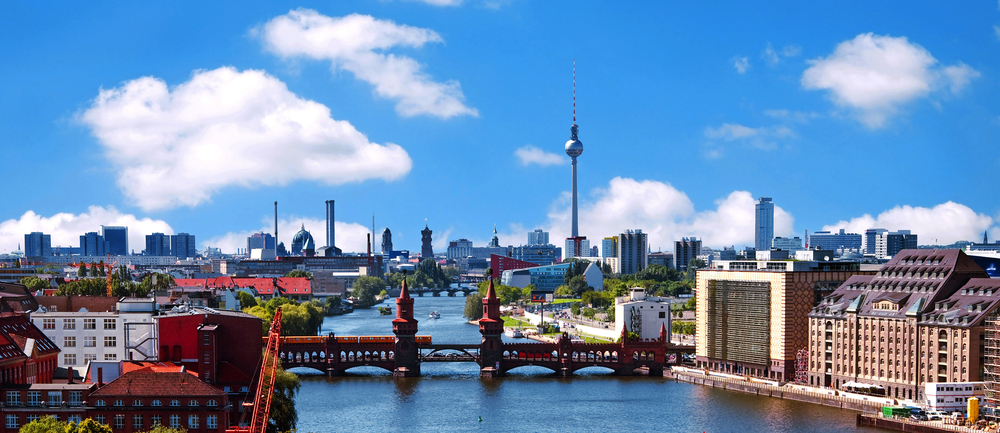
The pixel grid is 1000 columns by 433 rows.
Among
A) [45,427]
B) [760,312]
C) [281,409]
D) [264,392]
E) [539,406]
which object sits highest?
[760,312]

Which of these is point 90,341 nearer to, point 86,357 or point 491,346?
point 86,357

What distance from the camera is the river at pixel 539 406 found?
92812 millimetres

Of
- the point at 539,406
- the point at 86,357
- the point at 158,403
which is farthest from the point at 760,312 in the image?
the point at 158,403

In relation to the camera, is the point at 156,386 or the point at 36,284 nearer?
the point at 156,386

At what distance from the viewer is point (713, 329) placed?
126188 millimetres

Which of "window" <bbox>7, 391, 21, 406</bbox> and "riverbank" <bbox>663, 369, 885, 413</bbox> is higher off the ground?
"window" <bbox>7, 391, 21, 406</bbox>

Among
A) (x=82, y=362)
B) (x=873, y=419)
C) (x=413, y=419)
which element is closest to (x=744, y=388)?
(x=873, y=419)

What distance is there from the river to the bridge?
1571 mm

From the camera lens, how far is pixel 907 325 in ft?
332

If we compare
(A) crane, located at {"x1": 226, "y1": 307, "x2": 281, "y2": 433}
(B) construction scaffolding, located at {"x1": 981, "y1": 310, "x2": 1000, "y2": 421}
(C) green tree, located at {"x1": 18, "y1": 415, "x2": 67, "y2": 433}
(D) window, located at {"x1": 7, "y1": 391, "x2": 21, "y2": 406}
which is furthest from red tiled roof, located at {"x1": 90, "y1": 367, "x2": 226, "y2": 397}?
(B) construction scaffolding, located at {"x1": 981, "y1": 310, "x2": 1000, "y2": 421}

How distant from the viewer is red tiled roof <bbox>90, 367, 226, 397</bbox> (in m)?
69.8

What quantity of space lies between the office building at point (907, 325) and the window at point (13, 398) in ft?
223

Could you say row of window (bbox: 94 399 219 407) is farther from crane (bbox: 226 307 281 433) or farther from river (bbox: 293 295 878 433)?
river (bbox: 293 295 878 433)

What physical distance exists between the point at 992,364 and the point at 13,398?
68.9 m
